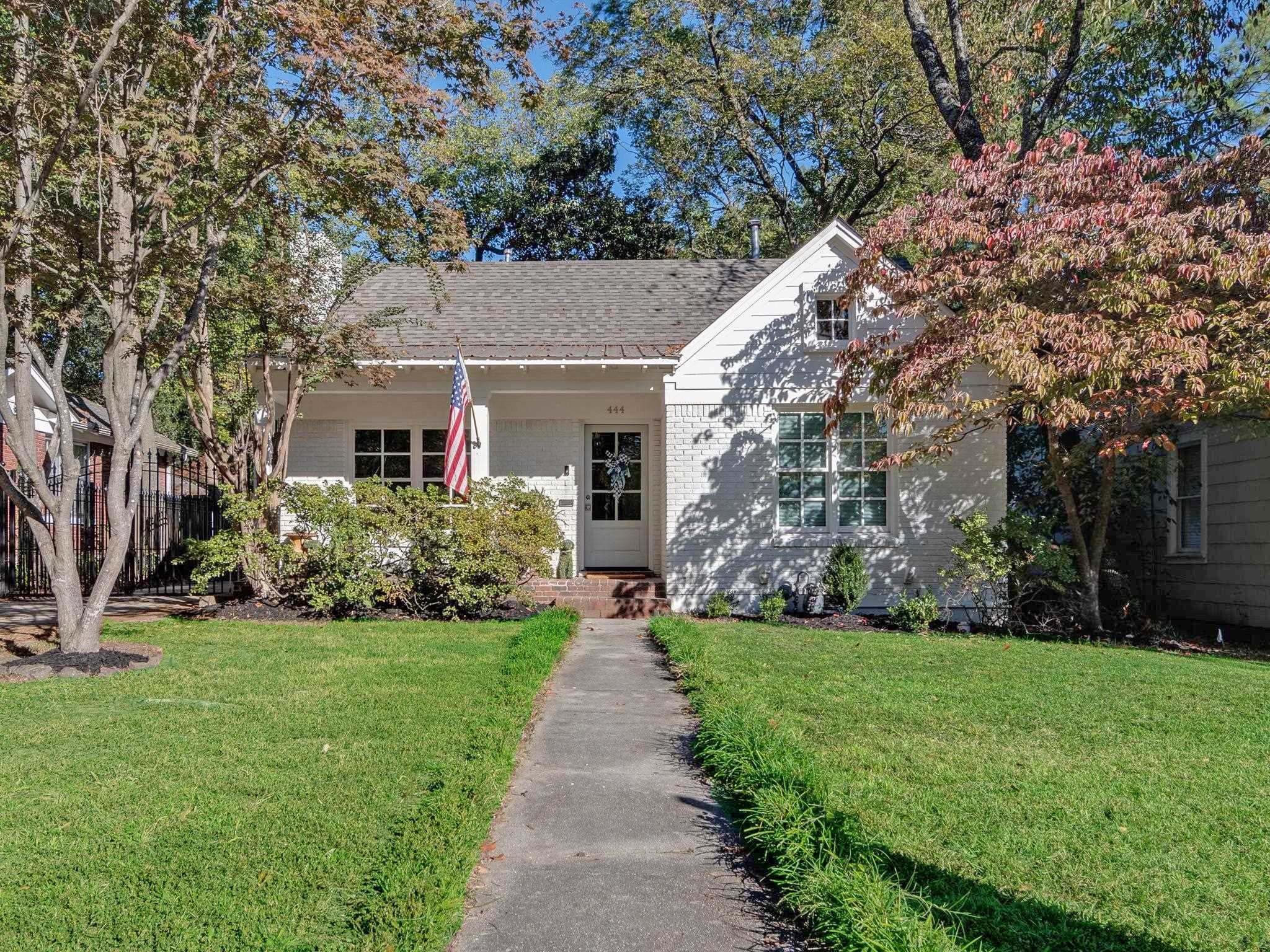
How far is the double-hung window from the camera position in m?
12.9

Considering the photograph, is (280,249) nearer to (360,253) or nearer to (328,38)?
(360,253)

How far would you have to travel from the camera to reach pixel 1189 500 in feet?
43.3

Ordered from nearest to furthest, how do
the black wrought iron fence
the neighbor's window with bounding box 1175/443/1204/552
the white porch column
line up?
the white porch column < the neighbor's window with bounding box 1175/443/1204/552 < the black wrought iron fence

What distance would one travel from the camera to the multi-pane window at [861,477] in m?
12.5

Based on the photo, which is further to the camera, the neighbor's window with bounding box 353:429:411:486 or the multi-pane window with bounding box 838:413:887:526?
the neighbor's window with bounding box 353:429:411:486

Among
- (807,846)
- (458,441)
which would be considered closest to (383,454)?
(458,441)

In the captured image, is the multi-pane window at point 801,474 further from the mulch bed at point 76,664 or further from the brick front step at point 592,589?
the mulch bed at point 76,664

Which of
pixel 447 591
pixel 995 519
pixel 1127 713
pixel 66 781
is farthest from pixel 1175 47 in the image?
pixel 66 781

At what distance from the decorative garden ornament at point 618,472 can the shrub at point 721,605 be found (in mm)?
2520

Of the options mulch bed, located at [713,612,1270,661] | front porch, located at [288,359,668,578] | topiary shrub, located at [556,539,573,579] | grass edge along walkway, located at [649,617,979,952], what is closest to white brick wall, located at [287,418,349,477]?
front porch, located at [288,359,668,578]

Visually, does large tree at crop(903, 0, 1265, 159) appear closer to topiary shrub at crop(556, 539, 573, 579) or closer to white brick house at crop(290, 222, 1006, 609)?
white brick house at crop(290, 222, 1006, 609)

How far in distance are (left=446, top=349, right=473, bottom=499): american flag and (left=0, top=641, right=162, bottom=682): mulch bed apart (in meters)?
3.85

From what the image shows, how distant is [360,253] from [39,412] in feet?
28.8

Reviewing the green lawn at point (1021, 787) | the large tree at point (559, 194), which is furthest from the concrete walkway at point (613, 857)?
the large tree at point (559, 194)
